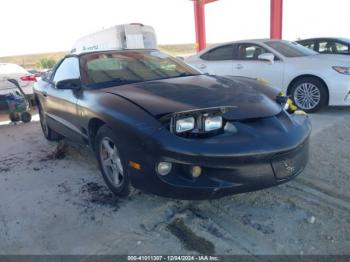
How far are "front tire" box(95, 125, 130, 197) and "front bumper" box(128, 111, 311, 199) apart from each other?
37cm

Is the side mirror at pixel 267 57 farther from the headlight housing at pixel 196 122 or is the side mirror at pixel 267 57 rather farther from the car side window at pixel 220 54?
the headlight housing at pixel 196 122

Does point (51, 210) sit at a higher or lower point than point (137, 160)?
lower

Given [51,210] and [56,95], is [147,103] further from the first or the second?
[56,95]

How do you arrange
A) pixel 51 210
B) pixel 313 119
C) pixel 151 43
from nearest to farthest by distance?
pixel 51 210
pixel 313 119
pixel 151 43

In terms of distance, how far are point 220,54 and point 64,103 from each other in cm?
423

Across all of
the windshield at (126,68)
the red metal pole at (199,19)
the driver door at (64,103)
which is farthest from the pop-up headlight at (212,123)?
the red metal pole at (199,19)

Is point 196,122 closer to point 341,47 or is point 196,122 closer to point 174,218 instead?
point 174,218

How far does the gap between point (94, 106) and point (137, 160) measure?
0.87 m

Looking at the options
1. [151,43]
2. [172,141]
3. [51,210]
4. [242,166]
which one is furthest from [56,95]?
[151,43]

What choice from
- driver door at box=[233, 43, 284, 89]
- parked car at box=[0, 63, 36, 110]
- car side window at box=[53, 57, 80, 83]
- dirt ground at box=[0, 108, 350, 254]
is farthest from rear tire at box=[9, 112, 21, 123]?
driver door at box=[233, 43, 284, 89]

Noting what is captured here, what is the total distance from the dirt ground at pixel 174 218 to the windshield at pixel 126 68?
1.08 meters

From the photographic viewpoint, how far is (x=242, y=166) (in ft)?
8.13

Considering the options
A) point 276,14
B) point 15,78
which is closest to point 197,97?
point 15,78

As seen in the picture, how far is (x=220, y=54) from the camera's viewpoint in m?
7.36
